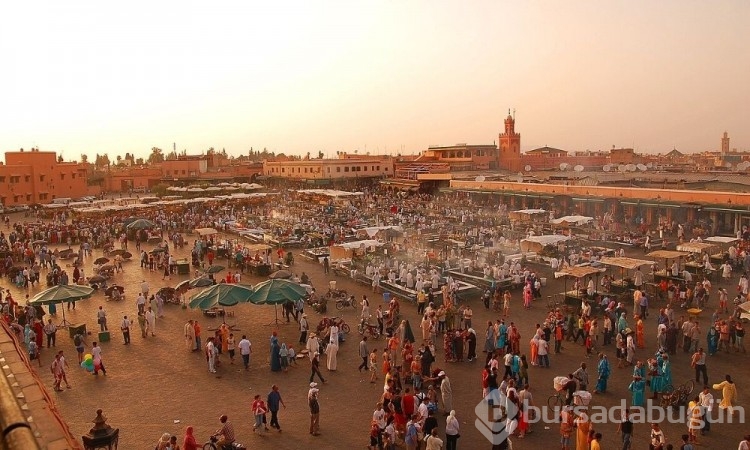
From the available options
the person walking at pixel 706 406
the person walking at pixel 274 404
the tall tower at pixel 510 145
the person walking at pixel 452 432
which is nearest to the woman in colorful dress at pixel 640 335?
the person walking at pixel 706 406

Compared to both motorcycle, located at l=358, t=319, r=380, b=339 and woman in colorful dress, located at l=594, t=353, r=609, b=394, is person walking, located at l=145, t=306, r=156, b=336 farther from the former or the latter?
woman in colorful dress, located at l=594, t=353, r=609, b=394

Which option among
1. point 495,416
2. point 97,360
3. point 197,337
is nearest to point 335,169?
point 197,337

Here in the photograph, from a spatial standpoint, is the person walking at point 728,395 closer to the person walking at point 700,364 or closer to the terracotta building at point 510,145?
the person walking at point 700,364

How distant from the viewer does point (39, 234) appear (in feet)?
111

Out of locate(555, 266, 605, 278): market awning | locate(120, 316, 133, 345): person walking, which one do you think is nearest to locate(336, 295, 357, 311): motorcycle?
locate(120, 316, 133, 345): person walking

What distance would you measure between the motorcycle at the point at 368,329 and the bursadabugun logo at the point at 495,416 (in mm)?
4782

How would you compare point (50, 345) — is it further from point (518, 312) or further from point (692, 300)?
point (692, 300)

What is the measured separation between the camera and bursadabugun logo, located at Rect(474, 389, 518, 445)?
9180 mm

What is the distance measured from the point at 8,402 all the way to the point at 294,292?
13.2 metres

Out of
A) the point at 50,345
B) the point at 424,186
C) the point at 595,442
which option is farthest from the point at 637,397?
the point at 424,186

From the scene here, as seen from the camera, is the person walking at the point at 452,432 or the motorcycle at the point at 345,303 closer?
the person walking at the point at 452,432

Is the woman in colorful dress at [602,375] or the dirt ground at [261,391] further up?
the woman in colorful dress at [602,375]

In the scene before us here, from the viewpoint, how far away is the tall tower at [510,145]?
65.9m

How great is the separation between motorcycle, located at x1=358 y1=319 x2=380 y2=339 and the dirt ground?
275 millimetres
